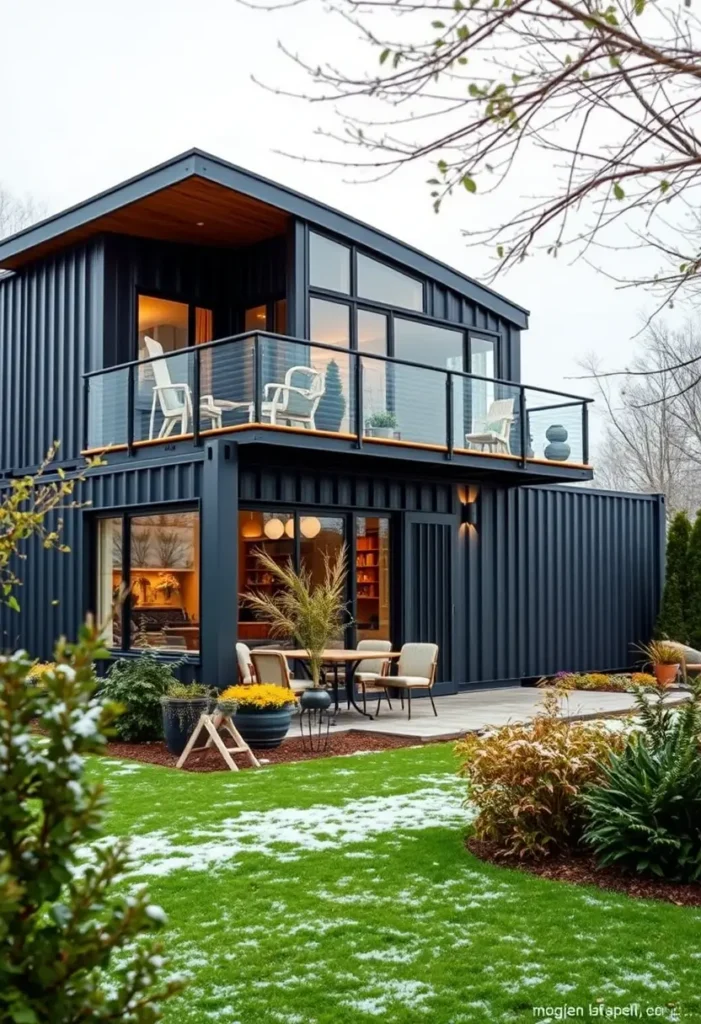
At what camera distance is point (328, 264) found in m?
15.5

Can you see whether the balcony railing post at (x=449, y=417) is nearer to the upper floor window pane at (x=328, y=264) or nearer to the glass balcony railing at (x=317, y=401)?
the glass balcony railing at (x=317, y=401)

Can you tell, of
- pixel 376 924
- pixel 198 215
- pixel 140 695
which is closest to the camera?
pixel 376 924

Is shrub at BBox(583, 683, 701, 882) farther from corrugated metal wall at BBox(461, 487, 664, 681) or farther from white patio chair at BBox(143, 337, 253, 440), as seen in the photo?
corrugated metal wall at BBox(461, 487, 664, 681)

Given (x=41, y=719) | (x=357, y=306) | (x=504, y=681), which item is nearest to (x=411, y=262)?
(x=357, y=306)

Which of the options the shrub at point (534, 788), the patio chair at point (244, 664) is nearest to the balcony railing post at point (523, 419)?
the patio chair at point (244, 664)

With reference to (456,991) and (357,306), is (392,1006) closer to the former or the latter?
(456,991)

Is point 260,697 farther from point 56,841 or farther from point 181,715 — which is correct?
point 56,841

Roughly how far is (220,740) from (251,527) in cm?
433

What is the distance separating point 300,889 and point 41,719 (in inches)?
150

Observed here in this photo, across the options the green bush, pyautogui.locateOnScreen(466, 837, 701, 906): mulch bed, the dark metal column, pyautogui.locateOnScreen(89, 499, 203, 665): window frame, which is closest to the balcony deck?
the dark metal column

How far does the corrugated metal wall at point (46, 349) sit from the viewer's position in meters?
15.4

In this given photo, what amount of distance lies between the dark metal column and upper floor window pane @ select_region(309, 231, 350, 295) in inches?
160

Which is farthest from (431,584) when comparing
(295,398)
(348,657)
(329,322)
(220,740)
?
(220,740)

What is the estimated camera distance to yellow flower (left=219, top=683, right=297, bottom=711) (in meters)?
10.1
